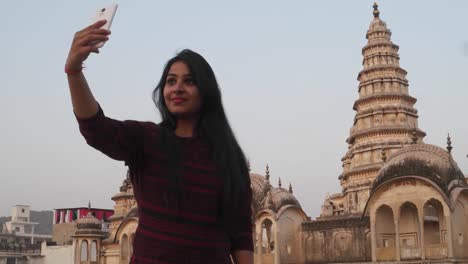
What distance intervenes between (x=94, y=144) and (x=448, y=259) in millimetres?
20426

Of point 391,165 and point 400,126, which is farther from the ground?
point 400,126

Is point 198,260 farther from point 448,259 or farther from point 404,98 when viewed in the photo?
point 404,98

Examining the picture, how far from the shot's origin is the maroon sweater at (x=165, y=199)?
2.87m

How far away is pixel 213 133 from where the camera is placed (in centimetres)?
319

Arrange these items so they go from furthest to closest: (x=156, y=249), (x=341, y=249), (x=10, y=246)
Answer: (x=10, y=246)
(x=341, y=249)
(x=156, y=249)

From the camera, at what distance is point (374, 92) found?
38344 mm

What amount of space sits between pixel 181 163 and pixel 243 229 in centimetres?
52

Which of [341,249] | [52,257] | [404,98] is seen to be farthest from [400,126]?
[52,257]

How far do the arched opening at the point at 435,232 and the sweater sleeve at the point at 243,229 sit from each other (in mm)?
19944

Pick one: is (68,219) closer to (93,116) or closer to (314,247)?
(314,247)

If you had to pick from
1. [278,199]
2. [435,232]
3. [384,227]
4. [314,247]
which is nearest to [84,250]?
[278,199]

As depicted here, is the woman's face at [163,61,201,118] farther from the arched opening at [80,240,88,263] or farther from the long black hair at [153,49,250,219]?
the arched opening at [80,240,88,263]

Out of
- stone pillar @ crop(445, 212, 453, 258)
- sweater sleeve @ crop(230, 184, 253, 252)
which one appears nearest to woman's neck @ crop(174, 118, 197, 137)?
sweater sleeve @ crop(230, 184, 253, 252)

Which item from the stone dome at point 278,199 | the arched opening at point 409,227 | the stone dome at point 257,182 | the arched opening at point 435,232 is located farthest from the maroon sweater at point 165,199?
the stone dome at point 257,182
